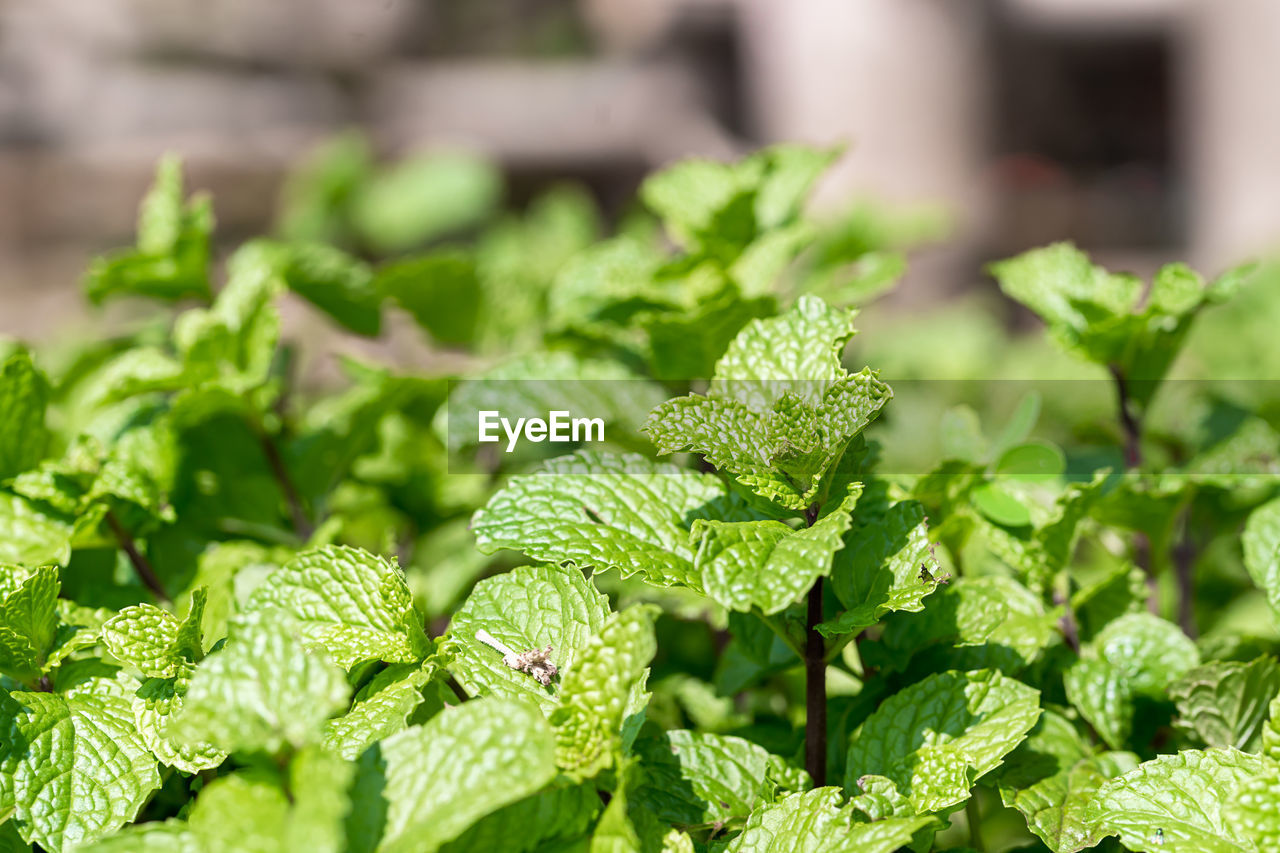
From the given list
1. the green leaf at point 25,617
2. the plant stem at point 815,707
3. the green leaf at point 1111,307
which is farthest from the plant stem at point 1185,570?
the green leaf at point 25,617

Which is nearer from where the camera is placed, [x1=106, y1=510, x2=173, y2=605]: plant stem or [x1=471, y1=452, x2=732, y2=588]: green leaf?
[x1=471, y1=452, x2=732, y2=588]: green leaf

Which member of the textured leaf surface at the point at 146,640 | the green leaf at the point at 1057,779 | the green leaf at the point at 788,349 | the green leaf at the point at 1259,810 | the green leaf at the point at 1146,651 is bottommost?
the green leaf at the point at 1057,779

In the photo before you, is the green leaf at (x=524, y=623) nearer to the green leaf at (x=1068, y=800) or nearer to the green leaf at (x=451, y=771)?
the green leaf at (x=451, y=771)

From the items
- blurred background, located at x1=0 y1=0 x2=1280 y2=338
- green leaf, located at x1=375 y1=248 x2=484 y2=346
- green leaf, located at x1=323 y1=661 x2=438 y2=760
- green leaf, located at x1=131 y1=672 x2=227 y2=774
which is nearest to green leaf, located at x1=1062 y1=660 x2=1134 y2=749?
green leaf, located at x1=323 y1=661 x2=438 y2=760

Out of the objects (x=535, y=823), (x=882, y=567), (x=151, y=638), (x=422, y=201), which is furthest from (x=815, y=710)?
(x=422, y=201)

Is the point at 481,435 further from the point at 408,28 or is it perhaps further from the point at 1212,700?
the point at 408,28

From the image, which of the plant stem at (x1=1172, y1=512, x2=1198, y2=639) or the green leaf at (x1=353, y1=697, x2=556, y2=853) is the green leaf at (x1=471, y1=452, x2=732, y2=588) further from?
the plant stem at (x1=1172, y1=512, x2=1198, y2=639)

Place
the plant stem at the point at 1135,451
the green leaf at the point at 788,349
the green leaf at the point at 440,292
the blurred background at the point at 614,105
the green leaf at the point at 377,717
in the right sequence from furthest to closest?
the blurred background at the point at 614,105 < the green leaf at the point at 440,292 < the plant stem at the point at 1135,451 < the green leaf at the point at 788,349 < the green leaf at the point at 377,717
